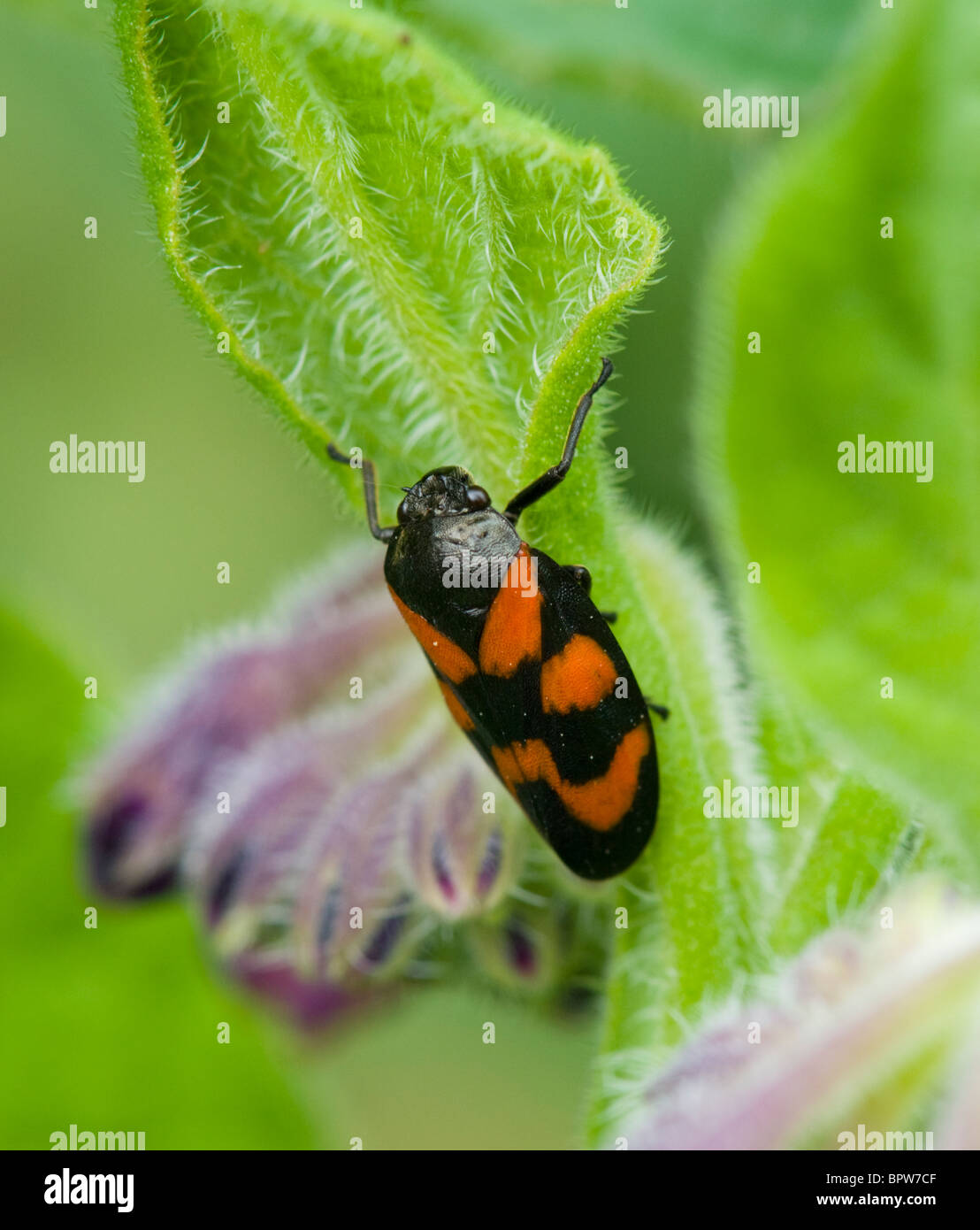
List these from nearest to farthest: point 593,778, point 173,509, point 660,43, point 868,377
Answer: point 868,377 < point 593,778 < point 660,43 < point 173,509

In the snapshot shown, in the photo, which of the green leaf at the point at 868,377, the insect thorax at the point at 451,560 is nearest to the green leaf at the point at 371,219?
the green leaf at the point at 868,377

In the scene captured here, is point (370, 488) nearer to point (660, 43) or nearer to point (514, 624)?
point (514, 624)

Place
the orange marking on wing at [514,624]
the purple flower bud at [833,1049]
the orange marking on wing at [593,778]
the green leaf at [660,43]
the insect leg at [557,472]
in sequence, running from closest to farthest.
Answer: the purple flower bud at [833,1049] → the insect leg at [557,472] → the orange marking on wing at [593,778] → the orange marking on wing at [514,624] → the green leaf at [660,43]

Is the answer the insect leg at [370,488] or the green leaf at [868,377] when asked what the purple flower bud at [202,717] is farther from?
the green leaf at [868,377]

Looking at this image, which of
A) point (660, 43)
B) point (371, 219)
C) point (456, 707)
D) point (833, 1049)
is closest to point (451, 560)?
point (456, 707)

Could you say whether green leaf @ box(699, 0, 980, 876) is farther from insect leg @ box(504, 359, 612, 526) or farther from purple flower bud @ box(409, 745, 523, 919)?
purple flower bud @ box(409, 745, 523, 919)
